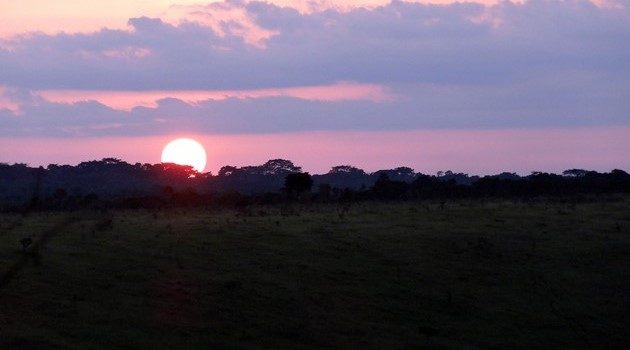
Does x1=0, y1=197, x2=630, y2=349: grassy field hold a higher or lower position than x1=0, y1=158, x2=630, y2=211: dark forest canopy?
lower

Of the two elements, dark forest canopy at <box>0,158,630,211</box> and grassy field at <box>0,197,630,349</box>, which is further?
dark forest canopy at <box>0,158,630,211</box>

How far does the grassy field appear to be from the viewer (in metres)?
16.6

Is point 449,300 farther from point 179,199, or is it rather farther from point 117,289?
point 179,199

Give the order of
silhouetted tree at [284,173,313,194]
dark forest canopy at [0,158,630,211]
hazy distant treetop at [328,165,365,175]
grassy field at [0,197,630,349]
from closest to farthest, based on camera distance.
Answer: grassy field at [0,197,630,349] → dark forest canopy at [0,158,630,211] → silhouetted tree at [284,173,313,194] → hazy distant treetop at [328,165,365,175]

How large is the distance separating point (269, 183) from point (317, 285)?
89.6 m

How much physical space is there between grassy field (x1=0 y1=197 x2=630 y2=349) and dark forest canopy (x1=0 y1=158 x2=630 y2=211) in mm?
1845

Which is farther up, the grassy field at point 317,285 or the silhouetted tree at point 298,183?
the silhouetted tree at point 298,183

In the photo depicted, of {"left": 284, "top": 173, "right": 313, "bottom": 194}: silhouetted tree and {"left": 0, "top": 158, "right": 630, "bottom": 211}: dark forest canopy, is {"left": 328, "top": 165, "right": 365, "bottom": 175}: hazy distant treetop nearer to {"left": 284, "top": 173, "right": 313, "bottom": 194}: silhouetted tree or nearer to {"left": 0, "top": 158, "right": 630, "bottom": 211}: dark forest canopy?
{"left": 0, "top": 158, "right": 630, "bottom": 211}: dark forest canopy

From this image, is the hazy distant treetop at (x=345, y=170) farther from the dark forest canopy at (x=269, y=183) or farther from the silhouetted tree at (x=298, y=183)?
the silhouetted tree at (x=298, y=183)

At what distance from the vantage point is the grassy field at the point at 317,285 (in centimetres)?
1661

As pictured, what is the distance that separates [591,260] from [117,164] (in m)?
78.0

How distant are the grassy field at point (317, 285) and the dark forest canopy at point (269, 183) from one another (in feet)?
6.05

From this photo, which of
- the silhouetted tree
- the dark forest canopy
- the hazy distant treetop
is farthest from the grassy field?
the hazy distant treetop

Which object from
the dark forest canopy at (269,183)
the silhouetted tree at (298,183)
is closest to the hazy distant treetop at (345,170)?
the dark forest canopy at (269,183)
